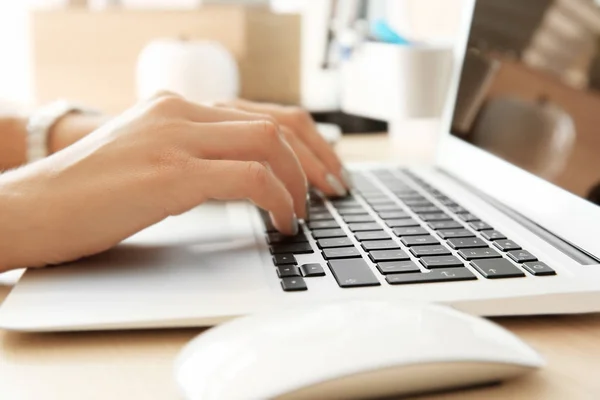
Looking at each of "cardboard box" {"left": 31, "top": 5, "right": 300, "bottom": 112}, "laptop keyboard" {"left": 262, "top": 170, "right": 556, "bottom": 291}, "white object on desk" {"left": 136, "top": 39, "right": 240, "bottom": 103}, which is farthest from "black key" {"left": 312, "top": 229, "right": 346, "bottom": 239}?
"cardboard box" {"left": 31, "top": 5, "right": 300, "bottom": 112}

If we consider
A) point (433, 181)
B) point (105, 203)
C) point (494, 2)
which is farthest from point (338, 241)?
point (494, 2)

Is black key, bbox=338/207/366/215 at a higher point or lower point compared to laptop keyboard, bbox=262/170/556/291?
lower

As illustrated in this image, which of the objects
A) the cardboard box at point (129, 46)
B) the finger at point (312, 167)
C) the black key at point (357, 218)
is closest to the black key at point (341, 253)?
the black key at point (357, 218)

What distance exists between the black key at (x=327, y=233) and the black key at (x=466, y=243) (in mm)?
90

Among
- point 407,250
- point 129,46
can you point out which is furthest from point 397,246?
point 129,46

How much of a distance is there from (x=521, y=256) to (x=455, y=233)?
0.24 feet

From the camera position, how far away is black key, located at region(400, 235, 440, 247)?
1.66 feet

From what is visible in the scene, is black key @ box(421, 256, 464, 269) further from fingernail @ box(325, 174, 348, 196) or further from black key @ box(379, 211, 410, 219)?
fingernail @ box(325, 174, 348, 196)

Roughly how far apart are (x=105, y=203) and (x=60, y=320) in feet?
0.38

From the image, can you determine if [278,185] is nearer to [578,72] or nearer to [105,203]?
[105,203]

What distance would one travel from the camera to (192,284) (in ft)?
1.45

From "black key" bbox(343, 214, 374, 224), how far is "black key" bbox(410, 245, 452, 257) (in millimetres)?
112

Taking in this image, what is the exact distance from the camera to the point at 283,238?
54 centimetres

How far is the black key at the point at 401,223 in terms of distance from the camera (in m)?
0.57
